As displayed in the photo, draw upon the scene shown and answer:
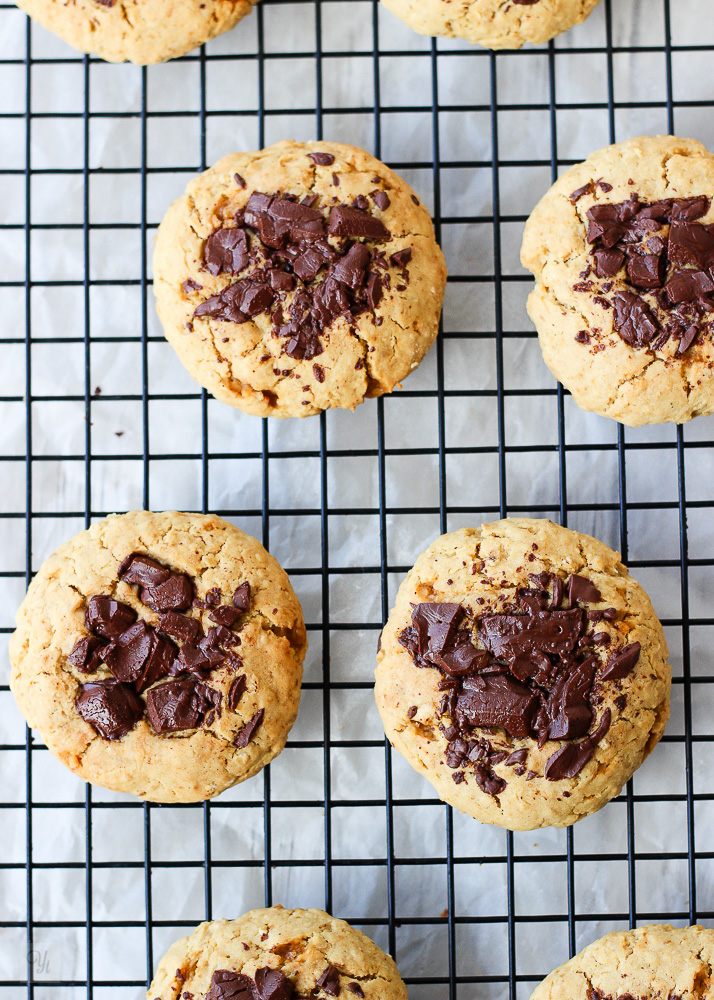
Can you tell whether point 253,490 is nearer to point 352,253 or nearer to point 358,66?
point 352,253

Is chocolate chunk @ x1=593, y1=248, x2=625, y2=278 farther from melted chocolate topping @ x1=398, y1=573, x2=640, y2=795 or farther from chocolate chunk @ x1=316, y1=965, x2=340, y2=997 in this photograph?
chocolate chunk @ x1=316, y1=965, x2=340, y2=997

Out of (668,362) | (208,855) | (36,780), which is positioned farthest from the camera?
(36,780)

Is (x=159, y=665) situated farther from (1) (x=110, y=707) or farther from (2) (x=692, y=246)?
(2) (x=692, y=246)

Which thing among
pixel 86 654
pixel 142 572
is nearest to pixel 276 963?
pixel 86 654

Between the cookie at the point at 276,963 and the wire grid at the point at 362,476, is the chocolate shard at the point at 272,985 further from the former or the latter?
the wire grid at the point at 362,476

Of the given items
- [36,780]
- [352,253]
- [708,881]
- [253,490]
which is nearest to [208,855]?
[36,780]

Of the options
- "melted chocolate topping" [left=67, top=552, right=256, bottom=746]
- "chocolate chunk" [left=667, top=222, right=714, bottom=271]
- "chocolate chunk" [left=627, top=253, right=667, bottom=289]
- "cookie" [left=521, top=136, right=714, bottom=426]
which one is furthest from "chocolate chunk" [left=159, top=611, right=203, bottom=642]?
"chocolate chunk" [left=667, top=222, right=714, bottom=271]

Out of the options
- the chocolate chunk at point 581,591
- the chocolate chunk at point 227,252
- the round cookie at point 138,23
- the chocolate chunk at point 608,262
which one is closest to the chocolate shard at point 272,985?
the chocolate chunk at point 581,591
